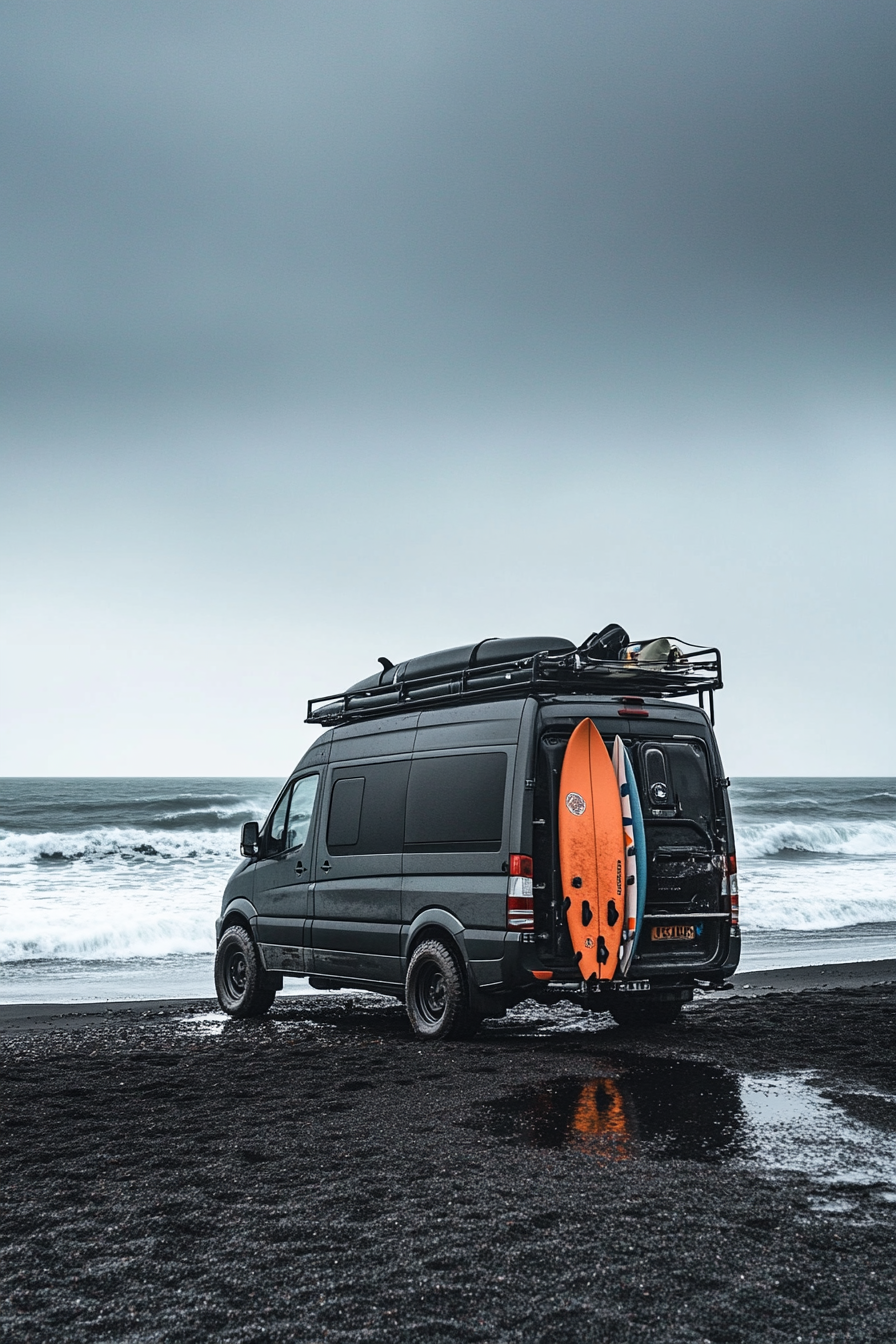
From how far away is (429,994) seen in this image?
872 centimetres

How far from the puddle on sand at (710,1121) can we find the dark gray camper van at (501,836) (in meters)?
1.11

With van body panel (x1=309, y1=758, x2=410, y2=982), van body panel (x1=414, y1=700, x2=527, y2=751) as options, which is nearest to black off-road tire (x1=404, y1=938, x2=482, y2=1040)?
van body panel (x1=309, y1=758, x2=410, y2=982)

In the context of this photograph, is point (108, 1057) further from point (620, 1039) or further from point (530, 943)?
point (620, 1039)

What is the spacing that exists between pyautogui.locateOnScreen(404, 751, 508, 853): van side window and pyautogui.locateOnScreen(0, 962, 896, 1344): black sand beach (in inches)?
58.1

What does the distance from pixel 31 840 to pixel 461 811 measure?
103ft

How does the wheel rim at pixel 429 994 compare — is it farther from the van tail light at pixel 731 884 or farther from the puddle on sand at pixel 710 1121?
the van tail light at pixel 731 884

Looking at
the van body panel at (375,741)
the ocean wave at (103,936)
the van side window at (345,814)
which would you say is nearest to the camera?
the van body panel at (375,741)

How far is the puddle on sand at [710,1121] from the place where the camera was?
5.25 m

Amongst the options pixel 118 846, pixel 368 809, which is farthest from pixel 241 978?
pixel 118 846

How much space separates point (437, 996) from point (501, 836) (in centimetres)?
143

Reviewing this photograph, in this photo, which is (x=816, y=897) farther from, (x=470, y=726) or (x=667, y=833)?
(x=470, y=726)

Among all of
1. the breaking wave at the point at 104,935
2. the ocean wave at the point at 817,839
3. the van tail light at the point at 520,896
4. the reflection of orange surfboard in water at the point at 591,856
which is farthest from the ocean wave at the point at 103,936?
the ocean wave at the point at 817,839

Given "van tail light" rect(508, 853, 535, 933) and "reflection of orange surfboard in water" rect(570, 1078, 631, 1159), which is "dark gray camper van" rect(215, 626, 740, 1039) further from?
"reflection of orange surfboard in water" rect(570, 1078, 631, 1159)

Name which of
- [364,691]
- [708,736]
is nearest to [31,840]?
[364,691]
